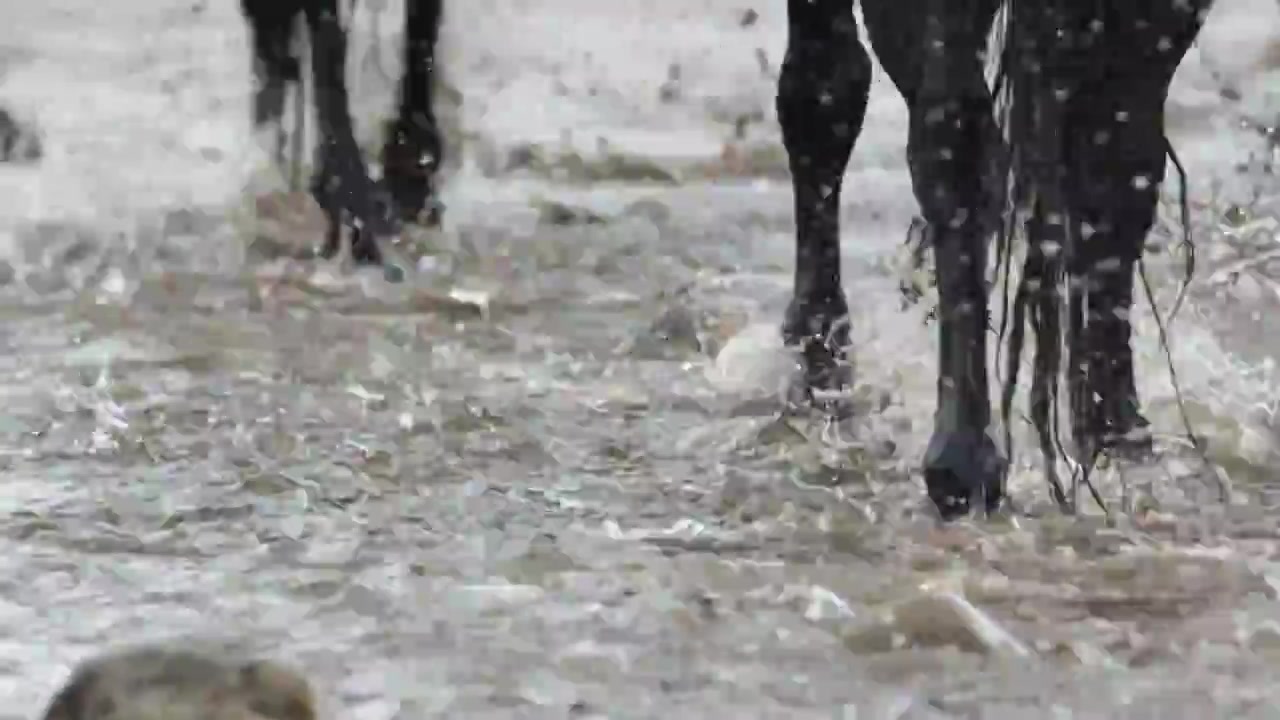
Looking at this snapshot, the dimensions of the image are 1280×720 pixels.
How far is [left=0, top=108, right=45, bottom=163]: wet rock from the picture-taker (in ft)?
2.71

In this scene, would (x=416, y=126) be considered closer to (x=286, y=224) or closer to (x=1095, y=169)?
(x=286, y=224)

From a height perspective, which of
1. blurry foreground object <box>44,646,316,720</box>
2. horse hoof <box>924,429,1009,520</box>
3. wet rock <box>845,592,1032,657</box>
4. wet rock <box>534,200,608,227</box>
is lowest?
blurry foreground object <box>44,646,316,720</box>

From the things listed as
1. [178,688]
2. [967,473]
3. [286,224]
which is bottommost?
[178,688]

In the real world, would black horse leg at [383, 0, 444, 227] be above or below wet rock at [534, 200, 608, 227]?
above

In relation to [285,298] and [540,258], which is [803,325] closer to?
[540,258]

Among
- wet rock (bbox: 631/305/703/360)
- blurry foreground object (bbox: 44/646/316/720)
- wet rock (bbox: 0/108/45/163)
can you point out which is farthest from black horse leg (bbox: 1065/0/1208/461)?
wet rock (bbox: 0/108/45/163)

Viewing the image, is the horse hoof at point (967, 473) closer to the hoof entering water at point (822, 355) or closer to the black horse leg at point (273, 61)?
the hoof entering water at point (822, 355)

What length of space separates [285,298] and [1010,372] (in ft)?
1.37

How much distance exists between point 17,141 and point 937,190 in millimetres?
523

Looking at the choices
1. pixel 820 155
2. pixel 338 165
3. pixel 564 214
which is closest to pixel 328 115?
pixel 338 165

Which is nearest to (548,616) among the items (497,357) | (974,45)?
(497,357)

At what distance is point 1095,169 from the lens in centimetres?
82

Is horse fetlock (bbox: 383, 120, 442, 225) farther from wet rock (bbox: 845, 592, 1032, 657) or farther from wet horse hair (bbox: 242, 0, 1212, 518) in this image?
wet rock (bbox: 845, 592, 1032, 657)

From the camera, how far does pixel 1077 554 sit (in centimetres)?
82
